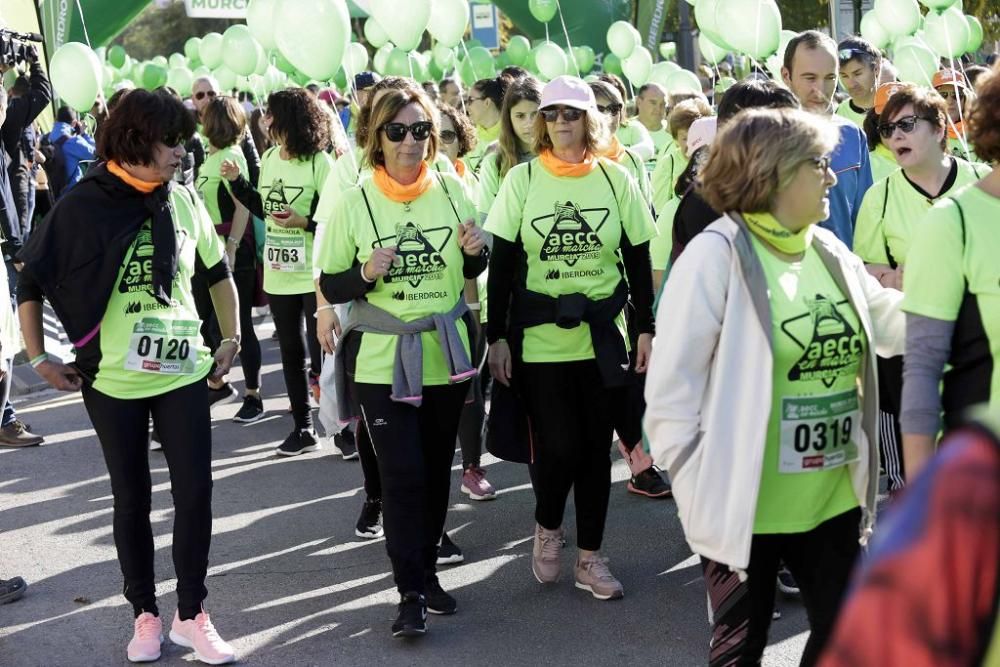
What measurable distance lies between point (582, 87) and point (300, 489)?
3010mm

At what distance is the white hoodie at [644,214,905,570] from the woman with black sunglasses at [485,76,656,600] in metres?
1.77

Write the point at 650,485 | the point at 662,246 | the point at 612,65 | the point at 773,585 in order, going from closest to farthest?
the point at 773,585
the point at 662,246
the point at 650,485
the point at 612,65

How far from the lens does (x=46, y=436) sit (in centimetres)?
862

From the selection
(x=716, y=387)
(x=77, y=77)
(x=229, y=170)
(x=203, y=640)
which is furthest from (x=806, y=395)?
(x=77, y=77)

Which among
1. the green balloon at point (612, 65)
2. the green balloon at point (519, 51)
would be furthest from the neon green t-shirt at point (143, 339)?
the green balloon at point (612, 65)

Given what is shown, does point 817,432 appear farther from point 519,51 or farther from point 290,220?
point 519,51

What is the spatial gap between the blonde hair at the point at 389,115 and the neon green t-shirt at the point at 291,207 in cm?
256

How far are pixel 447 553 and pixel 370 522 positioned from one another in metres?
0.54

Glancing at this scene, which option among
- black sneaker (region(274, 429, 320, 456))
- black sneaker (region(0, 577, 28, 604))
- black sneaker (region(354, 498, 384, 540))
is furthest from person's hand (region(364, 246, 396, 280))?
black sneaker (region(274, 429, 320, 456))

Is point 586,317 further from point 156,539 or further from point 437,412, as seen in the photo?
point 156,539

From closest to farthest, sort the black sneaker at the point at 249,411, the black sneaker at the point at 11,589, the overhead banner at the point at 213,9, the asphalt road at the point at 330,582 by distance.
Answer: the asphalt road at the point at 330,582
the black sneaker at the point at 11,589
the black sneaker at the point at 249,411
the overhead banner at the point at 213,9

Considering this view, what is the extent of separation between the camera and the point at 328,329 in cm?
510

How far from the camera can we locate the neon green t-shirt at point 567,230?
16.3ft

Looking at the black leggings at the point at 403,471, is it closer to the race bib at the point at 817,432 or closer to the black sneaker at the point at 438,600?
the black sneaker at the point at 438,600
